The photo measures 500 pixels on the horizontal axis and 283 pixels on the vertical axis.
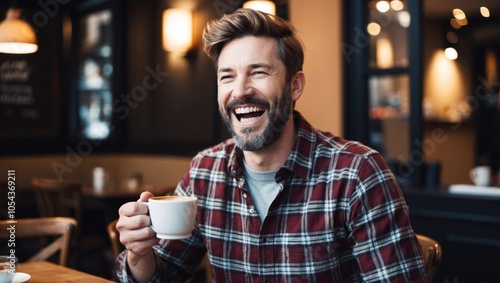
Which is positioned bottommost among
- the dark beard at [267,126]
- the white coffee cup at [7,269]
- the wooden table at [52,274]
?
the wooden table at [52,274]

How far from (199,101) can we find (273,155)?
383 cm

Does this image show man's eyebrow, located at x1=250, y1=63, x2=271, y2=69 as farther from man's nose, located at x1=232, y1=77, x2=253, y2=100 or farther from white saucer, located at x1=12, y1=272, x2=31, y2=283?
white saucer, located at x1=12, y1=272, x2=31, y2=283

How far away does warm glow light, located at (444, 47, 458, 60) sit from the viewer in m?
8.07

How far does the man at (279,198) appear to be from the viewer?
1.54 metres

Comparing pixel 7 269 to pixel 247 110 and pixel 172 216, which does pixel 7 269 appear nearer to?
pixel 172 216

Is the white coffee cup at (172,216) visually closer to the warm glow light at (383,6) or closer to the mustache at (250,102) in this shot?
the mustache at (250,102)

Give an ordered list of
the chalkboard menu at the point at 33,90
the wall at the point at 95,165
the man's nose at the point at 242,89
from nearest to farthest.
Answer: the man's nose at the point at 242,89 → the wall at the point at 95,165 → the chalkboard menu at the point at 33,90

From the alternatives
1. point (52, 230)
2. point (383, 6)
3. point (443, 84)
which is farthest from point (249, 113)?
point (443, 84)

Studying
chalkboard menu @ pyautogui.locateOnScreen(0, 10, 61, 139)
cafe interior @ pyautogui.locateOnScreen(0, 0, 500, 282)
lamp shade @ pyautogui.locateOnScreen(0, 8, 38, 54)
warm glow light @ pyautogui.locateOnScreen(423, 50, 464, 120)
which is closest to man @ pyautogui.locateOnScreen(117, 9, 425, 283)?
cafe interior @ pyautogui.locateOnScreen(0, 0, 500, 282)

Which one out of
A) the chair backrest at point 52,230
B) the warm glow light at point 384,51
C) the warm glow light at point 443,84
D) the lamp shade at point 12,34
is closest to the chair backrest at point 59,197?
the lamp shade at point 12,34

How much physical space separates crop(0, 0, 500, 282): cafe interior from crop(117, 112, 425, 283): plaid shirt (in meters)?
2.08

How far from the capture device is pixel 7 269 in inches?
61.6

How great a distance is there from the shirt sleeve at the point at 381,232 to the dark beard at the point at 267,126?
0.24 meters

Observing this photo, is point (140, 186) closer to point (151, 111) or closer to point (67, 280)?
point (151, 111)
